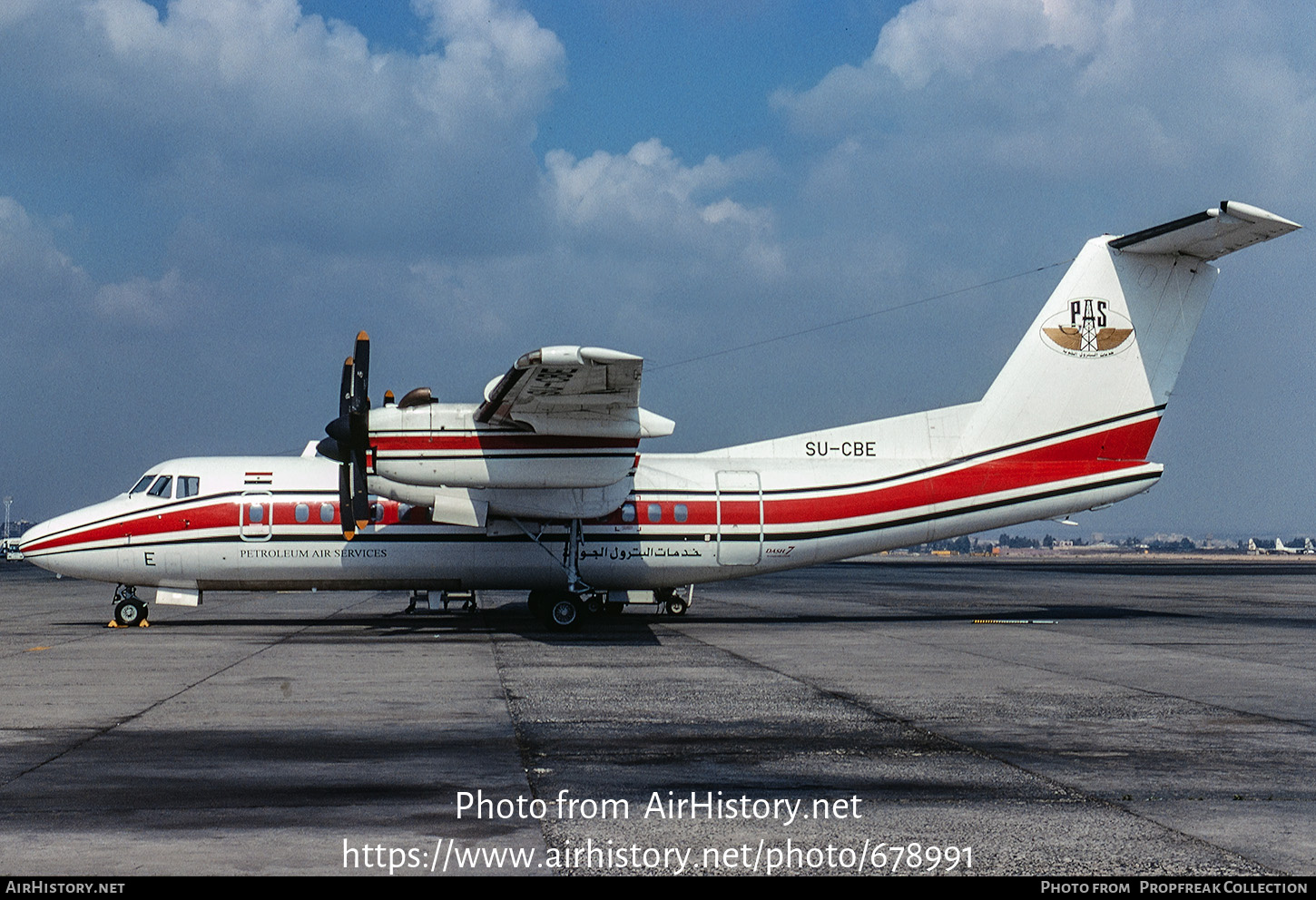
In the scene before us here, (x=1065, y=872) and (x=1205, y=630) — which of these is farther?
(x=1205, y=630)

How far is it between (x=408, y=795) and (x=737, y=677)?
737 cm

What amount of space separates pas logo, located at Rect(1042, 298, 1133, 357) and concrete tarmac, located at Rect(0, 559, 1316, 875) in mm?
6415

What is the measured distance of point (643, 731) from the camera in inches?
419

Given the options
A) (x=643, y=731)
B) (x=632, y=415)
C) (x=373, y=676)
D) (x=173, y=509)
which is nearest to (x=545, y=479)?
(x=632, y=415)

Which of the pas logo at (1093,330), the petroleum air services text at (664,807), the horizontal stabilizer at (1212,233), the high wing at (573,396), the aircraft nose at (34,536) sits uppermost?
the horizontal stabilizer at (1212,233)

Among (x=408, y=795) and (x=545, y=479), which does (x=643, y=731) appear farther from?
(x=545, y=479)

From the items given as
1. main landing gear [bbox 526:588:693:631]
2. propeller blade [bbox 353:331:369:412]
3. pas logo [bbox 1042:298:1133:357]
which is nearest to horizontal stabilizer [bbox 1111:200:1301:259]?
pas logo [bbox 1042:298:1133:357]

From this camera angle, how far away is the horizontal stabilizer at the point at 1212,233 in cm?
2050

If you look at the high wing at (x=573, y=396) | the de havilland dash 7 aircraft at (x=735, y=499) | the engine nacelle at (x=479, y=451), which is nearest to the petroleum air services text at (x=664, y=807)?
the high wing at (x=573, y=396)

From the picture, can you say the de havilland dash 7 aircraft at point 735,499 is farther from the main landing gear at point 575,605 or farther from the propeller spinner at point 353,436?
the propeller spinner at point 353,436

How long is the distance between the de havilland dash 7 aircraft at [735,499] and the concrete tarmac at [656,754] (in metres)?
2.56

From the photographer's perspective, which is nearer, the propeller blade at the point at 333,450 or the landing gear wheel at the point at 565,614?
the propeller blade at the point at 333,450

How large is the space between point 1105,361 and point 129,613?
21.1m

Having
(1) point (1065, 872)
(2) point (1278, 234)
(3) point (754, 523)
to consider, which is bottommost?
(1) point (1065, 872)
